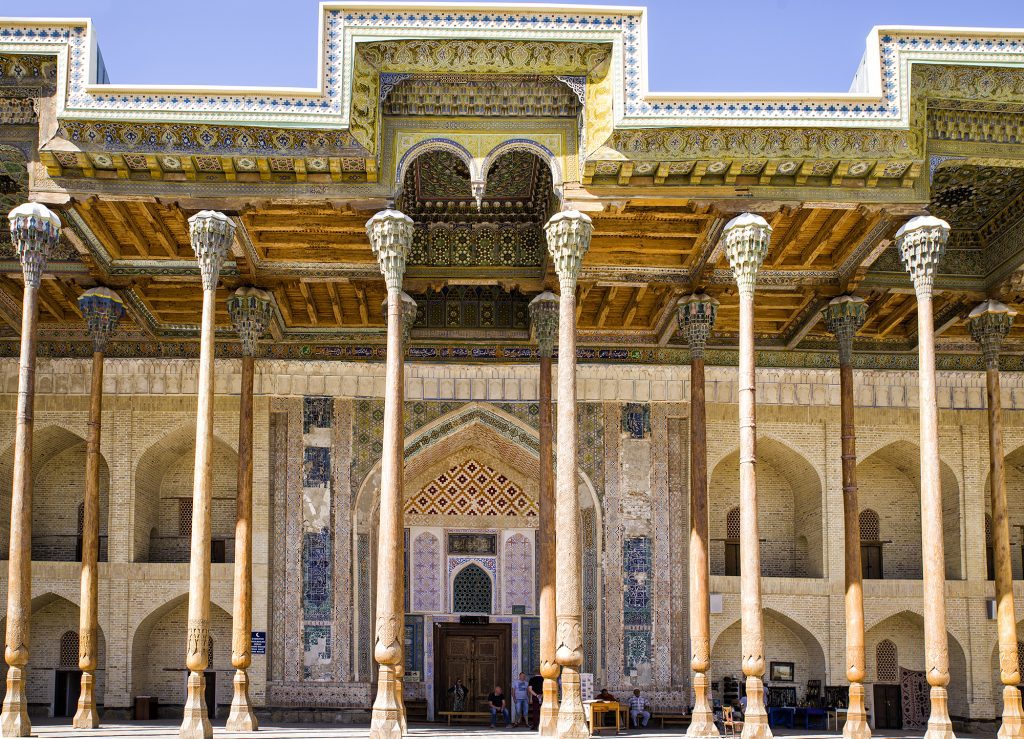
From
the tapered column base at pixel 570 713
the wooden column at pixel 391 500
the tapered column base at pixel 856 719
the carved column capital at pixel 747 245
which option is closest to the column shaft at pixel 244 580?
the wooden column at pixel 391 500

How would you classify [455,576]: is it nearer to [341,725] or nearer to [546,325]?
[341,725]

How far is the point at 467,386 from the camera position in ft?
58.2

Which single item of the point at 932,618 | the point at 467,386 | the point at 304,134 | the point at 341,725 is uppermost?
the point at 304,134

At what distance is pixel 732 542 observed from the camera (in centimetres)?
1873

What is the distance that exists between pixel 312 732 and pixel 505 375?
5.48m

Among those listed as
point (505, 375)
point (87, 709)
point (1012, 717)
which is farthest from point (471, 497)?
point (1012, 717)

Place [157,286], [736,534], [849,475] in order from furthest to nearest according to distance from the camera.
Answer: [736,534] < [157,286] < [849,475]

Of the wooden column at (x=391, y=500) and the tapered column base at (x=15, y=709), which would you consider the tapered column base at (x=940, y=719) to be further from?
the tapered column base at (x=15, y=709)

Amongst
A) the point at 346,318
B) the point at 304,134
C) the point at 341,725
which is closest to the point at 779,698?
the point at 341,725

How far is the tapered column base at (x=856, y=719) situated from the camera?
13023mm

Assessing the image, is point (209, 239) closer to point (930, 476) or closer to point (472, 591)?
point (930, 476)

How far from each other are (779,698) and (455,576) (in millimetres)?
4573

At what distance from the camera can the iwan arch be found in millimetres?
12305

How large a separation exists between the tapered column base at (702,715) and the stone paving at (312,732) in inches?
58.8
